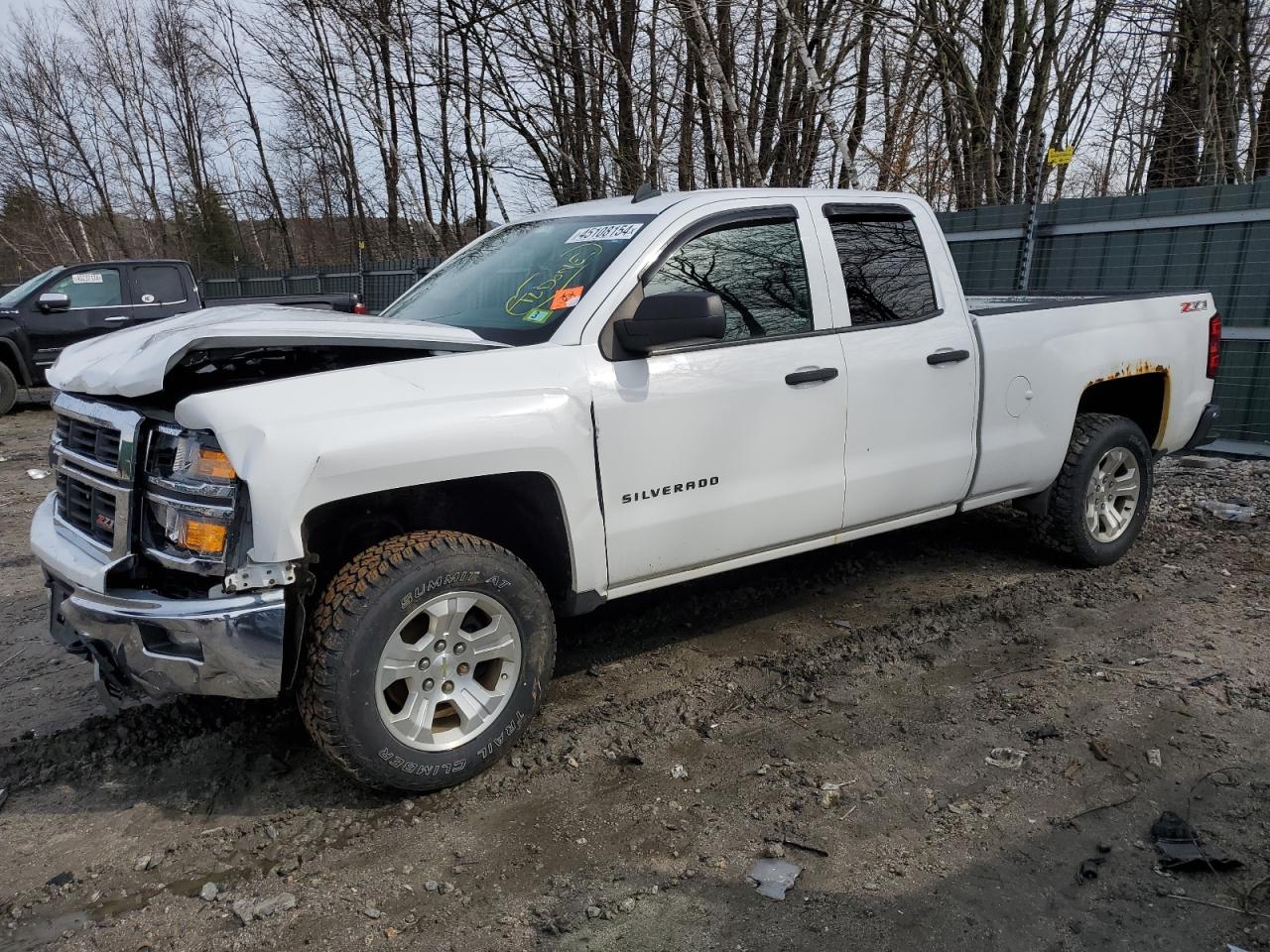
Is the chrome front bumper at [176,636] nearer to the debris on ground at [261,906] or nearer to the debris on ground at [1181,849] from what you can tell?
the debris on ground at [261,906]

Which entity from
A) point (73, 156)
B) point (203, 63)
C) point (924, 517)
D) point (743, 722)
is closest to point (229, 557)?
point (743, 722)

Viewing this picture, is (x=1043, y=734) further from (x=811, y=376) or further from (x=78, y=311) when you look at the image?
(x=78, y=311)

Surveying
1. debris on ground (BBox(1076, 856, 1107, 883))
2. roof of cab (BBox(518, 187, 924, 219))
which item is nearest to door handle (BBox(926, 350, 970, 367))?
roof of cab (BBox(518, 187, 924, 219))

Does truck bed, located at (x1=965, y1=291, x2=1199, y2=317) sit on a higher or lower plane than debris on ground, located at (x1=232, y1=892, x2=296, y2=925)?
higher

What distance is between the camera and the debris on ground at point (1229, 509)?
5824 mm

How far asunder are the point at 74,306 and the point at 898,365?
12.0m

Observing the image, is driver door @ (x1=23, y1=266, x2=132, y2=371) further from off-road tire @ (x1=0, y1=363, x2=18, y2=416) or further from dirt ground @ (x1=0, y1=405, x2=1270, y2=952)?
dirt ground @ (x1=0, y1=405, x2=1270, y2=952)

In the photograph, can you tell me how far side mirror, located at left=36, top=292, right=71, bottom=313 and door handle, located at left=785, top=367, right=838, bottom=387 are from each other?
1138 centimetres

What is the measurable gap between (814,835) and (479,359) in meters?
1.85

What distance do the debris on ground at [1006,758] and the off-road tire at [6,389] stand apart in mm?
12877

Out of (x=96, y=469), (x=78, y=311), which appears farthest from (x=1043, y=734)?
(x=78, y=311)

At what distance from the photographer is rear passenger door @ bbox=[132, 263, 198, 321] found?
12305 mm

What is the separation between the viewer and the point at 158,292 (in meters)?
12.4

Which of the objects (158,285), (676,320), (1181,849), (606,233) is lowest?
(1181,849)
